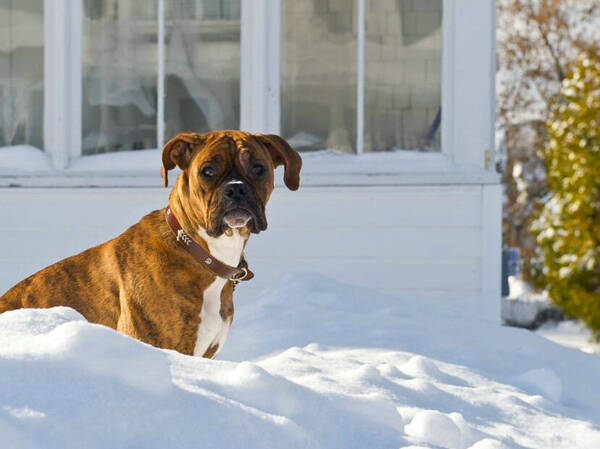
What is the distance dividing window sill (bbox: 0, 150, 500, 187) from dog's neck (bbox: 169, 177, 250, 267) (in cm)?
294

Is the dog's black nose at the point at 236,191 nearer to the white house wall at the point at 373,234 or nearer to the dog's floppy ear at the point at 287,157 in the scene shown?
the dog's floppy ear at the point at 287,157

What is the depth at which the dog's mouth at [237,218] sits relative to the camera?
344cm

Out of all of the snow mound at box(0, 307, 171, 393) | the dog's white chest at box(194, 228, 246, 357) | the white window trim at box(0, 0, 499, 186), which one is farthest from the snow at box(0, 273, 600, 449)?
the white window trim at box(0, 0, 499, 186)

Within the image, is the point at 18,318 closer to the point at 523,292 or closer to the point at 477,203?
the point at 477,203

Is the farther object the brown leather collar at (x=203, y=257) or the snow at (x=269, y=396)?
the brown leather collar at (x=203, y=257)

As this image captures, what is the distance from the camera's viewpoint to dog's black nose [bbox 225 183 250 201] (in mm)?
3455

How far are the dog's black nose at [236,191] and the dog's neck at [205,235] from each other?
0.16 meters

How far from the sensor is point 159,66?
273 inches

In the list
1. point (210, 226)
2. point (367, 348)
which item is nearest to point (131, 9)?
point (367, 348)

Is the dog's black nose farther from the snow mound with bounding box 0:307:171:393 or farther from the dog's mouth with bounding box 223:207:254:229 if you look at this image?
the snow mound with bounding box 0:307:171:393

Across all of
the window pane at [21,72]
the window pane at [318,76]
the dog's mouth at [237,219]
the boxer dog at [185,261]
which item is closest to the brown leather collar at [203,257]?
the boxer dog at [185,261]

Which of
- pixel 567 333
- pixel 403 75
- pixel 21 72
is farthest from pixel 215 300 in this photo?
pixel 567 333

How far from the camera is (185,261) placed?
11.8ft

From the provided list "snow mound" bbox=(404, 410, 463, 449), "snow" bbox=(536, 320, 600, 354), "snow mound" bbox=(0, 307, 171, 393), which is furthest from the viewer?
"snow" bbox=(536, 320, 600, 354)
